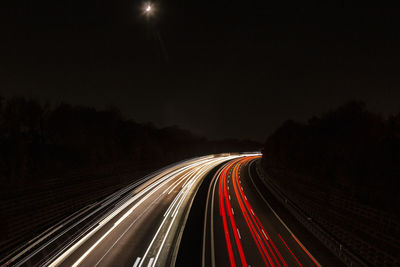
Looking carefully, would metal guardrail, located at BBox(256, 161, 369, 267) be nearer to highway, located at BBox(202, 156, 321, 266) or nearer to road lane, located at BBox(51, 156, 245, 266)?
highway, located at BBox(202, 156, 321, 266)

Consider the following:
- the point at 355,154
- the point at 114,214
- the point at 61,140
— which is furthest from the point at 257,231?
the point at 61,140

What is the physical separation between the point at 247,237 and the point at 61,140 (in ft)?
104

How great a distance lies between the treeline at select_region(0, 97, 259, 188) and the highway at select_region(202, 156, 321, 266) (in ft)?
71.2

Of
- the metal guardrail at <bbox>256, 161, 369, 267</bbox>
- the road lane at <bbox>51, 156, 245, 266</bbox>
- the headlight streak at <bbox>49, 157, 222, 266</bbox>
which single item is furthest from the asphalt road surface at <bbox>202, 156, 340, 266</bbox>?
the headlight streak at <bbox>49, 157, 222, 266</bbox>

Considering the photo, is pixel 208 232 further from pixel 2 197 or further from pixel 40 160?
pixel 40 160

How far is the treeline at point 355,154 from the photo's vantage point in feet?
65.4

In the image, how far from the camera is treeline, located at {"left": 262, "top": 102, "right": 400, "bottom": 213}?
1992 centimetres

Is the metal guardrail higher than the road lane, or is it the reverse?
the road lane

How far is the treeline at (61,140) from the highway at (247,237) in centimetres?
2170

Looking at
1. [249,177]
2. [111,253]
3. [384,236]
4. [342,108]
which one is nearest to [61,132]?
[111,253]

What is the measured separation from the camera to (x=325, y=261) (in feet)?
47.2

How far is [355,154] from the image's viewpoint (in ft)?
84.3

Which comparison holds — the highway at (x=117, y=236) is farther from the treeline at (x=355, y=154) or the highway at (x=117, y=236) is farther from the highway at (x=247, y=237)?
the treeline at (x=355, y=154)

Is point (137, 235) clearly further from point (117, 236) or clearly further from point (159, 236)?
point (159, 236)
